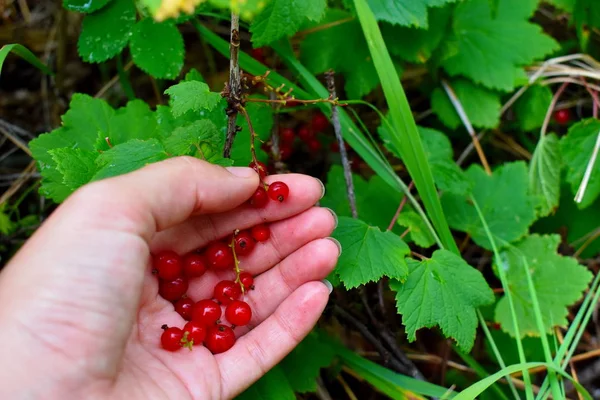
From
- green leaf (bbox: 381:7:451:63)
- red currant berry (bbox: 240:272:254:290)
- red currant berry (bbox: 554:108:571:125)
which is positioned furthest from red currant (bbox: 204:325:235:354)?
red currant berry (bbox: 554:108:571:125)

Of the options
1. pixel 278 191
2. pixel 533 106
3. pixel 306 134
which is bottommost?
pixel 306 134

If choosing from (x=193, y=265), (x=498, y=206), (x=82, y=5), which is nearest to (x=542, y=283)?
(x=498, y=206)

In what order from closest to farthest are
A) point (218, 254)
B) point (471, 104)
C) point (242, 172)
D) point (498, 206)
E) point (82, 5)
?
1. point (242, 172)
2. point (218, 254)
3. point (82, 5)
4. point (498, 206)
5. point (471, 104)

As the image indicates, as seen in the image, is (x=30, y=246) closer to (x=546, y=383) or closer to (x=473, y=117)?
(x=546, y=383)

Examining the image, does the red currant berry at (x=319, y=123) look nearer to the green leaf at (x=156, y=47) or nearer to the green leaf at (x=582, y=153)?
the green leaf at (x=156, y=47)

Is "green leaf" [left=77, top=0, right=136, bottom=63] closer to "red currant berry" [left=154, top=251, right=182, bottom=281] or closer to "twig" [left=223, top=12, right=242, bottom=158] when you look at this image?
"twig" [left=223, top=12, right=242, bottom=158]

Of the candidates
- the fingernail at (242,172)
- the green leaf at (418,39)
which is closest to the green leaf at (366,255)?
the fingernail at (242,172)

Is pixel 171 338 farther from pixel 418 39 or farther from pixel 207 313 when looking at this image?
pixel 418 39
